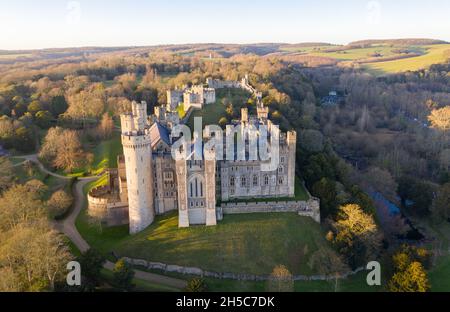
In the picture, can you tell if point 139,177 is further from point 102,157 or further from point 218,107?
point 218,107

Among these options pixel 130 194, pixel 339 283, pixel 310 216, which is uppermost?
pixel 130 194

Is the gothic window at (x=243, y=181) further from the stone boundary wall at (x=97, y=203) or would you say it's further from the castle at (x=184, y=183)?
the stone boundary wall at (x=97, y=203)

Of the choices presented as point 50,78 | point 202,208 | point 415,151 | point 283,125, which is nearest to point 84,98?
point 50,78

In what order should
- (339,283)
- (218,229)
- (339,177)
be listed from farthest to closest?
1. (339,177)
2. (218,229)
3. (339,283)

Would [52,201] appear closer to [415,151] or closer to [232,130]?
[232,130]

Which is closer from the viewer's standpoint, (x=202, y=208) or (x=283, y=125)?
(x=202, y=208)

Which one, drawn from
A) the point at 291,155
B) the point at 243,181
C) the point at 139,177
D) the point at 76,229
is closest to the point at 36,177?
the point at 76,229

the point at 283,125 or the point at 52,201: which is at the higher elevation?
the point at 283,125

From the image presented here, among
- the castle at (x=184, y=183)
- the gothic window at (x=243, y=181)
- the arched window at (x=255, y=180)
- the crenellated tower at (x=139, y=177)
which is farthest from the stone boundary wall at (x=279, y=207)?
the crenellated tower at (x=139, y=177)
